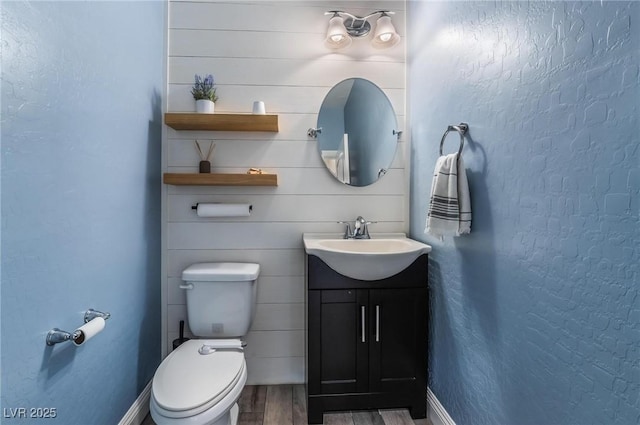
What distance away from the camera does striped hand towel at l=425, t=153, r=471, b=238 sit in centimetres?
132

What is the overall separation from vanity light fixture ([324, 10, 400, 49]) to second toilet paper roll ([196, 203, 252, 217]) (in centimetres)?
111

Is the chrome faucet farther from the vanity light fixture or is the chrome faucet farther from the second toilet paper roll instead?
the vanity light fixture

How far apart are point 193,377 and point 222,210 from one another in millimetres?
883

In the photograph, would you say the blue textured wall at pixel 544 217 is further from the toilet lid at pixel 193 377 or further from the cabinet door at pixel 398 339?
the toilet lid at pixel 193 377

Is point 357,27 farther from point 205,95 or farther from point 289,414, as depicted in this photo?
point 289,414

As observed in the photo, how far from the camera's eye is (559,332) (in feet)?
3.03

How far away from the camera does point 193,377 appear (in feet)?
4.48

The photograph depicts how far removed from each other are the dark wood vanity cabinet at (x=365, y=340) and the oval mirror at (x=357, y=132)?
0.66 metres

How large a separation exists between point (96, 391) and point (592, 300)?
66.5 inches

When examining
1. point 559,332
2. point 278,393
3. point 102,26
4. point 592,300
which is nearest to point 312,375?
point 278,393

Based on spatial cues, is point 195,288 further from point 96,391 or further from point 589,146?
point 589,146

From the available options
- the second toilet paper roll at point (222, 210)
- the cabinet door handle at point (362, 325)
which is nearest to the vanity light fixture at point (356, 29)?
the second toilet paper roll at point (222, 210)

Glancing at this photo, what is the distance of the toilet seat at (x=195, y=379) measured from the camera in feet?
4.01

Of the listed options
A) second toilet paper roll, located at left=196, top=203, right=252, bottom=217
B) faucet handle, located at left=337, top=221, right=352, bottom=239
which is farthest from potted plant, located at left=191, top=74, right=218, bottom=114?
faucet handle, located at left=337, top=221, right=352, bottom=239
